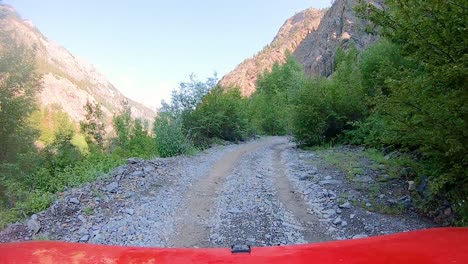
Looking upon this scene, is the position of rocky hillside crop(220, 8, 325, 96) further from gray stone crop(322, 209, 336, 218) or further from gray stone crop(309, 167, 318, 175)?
gray stone crop(322, 209, 336, 218)

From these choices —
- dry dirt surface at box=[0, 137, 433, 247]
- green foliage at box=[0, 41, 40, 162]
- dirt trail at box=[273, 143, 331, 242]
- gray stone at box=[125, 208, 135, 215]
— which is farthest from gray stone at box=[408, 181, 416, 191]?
green foliage at box=[0, 41, 40, 162]

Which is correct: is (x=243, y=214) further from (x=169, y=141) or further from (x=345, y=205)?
(x=169, y=141)

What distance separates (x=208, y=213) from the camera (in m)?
7.89

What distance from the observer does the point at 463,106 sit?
16.5ft

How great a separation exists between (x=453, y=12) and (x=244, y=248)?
4.38 metres

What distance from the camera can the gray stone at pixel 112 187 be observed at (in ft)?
29.4

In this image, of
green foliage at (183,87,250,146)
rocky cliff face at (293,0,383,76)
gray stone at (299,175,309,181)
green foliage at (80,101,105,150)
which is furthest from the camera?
rocky cliff face at (293,0,383,76)

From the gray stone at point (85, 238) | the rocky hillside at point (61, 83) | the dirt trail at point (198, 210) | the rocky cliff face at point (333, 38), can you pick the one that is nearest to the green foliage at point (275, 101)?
the rocky hillside at point (61, 83)

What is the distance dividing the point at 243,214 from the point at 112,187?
376 centimetres

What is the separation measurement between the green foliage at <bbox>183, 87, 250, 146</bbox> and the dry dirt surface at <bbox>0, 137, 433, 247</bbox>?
10.6m

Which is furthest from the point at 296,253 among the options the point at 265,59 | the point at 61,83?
the point at 61,83

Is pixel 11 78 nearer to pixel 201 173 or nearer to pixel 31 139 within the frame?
pixel 31 139

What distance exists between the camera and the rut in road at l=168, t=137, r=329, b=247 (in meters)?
6.39

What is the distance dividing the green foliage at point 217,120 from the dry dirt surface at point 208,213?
10.6 meters
